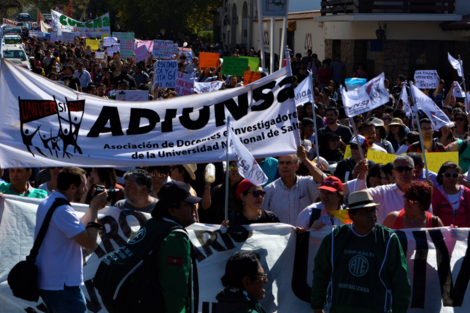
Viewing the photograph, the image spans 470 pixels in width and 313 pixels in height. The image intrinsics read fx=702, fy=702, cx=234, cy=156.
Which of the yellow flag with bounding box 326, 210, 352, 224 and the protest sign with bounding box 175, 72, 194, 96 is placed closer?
the yellow flag with bounding box 326, 210, 352, 224

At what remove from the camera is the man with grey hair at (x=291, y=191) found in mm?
6438

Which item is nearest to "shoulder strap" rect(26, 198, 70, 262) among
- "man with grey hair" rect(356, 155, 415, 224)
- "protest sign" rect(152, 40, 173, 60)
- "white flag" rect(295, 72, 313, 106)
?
"man with grey hair" rect(356, 155, 415, 224)

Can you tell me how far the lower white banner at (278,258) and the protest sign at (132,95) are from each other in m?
7.95

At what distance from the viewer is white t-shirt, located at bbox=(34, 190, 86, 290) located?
15.1ft

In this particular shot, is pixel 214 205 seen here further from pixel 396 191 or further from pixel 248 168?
pixel 396 191

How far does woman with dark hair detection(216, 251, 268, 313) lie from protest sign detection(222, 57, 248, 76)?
37.1 ft

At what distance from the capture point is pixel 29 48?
4341cm

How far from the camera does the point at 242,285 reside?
409 centimetres

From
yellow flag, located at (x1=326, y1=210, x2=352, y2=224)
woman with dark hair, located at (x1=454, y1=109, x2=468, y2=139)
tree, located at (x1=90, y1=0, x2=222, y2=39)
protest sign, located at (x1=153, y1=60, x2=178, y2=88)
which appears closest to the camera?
yellow flag, located at (x1=326, y1=210, x2=352, y2=224)

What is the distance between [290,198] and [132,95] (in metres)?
7.77

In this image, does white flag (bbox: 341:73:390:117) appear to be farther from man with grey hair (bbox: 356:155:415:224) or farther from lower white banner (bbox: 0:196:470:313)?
lower white banner (bbox: 0:196:470:313)

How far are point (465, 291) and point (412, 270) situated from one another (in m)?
0.44

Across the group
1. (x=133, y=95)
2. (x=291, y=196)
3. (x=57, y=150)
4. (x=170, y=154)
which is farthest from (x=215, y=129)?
(x=133, y=95)

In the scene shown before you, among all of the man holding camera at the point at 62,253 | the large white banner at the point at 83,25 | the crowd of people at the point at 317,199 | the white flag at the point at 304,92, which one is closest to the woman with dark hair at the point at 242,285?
the crowd of people at the point at 317,199
